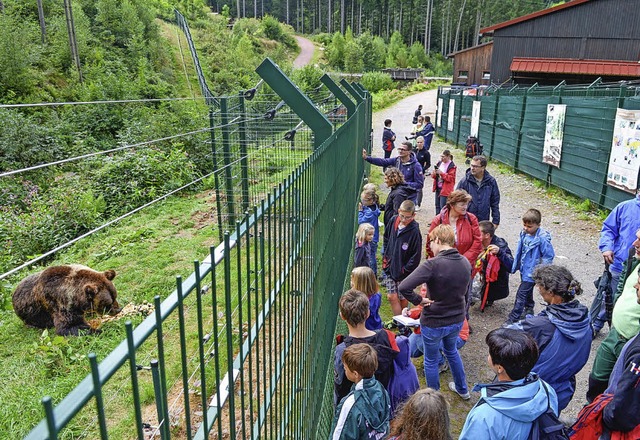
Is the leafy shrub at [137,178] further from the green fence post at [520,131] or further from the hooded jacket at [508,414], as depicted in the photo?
the green fence post at [520,131]

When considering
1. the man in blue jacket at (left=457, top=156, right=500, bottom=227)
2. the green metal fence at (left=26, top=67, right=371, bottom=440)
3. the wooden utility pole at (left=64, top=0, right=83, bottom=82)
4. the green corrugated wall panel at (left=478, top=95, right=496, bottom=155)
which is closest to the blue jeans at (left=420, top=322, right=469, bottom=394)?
the green metal fence at (left=26, top=67, right=371, bottom=440)

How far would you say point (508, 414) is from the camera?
259cm

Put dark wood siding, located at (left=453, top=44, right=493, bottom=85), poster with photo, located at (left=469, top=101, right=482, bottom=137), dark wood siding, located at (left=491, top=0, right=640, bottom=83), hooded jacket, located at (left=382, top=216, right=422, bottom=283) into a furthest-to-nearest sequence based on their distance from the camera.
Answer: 1. dark wood siding, located at (left=453, top=44, right=493, bottom=85)
2. dark wood siding, located at (left=491, top=0, right=640, bottom=83)
3. poster with photo, located at (left=469, top=101, right=482, bottom=137)
4. hooded jacket, located at (left=382, top=216, right=422, bottom=283)

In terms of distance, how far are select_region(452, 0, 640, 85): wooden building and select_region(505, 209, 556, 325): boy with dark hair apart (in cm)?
2451

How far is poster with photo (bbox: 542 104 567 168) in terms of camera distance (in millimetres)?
12219

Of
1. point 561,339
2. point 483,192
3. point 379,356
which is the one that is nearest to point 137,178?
point 483,192

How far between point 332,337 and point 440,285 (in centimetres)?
153

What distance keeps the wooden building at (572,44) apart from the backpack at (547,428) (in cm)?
2764

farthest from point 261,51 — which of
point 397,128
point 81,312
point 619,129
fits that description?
point 81,312

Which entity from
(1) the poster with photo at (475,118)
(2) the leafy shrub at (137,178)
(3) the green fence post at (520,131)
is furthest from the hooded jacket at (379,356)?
(1) the poster with photo at (475,118)

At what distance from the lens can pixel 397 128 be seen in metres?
28.2

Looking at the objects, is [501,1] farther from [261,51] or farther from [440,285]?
[440,285]

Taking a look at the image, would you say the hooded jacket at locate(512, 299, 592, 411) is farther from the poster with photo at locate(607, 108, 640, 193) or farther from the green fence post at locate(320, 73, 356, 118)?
the poster with photo at locate(607, 108, 640, 193)

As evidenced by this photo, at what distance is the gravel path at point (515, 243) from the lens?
5.04m
